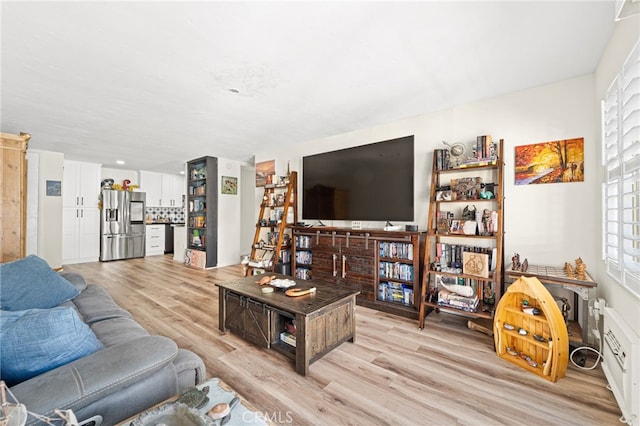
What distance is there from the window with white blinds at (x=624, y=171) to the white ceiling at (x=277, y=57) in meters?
0.45

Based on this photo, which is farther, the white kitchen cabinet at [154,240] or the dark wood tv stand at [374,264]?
the white kitchen cabinet at [154,240]

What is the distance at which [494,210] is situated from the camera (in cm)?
274

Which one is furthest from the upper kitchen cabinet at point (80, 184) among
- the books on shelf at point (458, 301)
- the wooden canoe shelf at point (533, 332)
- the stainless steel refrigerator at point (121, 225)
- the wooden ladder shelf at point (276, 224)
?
the wooden canoe shelf at point (533, 332)

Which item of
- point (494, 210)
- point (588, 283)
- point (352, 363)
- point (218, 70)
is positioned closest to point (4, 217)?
point (218, 70)

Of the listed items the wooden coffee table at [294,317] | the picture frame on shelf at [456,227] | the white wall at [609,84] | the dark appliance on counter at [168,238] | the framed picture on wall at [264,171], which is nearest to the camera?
the white wall at [609,84]

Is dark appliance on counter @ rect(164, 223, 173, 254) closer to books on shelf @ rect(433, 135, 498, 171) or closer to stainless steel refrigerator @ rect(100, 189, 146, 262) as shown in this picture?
stainless steel refrigerator @ rect(100, 189, 146, 262)

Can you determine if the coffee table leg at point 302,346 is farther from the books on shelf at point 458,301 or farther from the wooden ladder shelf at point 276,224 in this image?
the wooden ladder shelf at point 276,224

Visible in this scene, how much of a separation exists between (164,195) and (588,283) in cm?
884

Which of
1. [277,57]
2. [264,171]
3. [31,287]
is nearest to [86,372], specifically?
[31,287]

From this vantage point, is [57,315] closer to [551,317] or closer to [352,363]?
[352,363]

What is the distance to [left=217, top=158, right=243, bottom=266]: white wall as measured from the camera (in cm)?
566

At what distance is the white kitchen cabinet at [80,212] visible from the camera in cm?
595

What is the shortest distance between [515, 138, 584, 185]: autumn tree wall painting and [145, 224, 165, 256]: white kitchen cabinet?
8.06 meters

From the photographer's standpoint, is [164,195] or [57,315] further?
[164,195]
